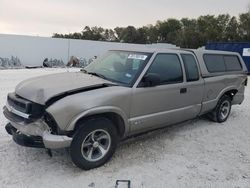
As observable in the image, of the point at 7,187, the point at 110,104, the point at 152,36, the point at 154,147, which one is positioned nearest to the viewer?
the point at 7,187

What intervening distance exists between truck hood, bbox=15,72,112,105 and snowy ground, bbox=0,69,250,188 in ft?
3.38

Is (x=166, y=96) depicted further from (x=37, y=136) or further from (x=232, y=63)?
(x=232, y=63)

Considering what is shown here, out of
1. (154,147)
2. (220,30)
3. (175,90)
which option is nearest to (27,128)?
(154,147)

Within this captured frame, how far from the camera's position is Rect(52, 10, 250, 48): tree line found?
138 feet

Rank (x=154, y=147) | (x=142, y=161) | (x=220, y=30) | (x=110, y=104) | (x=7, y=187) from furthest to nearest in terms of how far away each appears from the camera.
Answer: (x=220, y=30) → (x=154, y=147) → (x=142, y=161) → (x=110, y=104) → (x=7, y=187)

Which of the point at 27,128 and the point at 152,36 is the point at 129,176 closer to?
the point at 27,128

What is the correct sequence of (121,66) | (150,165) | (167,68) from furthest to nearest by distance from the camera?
(167,68) → (121,66) → (150,165)

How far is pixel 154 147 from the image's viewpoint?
205 inches

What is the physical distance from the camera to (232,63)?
730 centimetres

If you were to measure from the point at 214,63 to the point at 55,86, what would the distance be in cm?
400

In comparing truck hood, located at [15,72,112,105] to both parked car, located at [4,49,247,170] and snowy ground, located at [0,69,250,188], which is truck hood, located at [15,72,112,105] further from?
snowy ground, located at [0,69,250,188]

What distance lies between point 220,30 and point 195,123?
40.4 m

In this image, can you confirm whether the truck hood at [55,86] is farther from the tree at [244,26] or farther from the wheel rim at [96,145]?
the tree at [244,26]

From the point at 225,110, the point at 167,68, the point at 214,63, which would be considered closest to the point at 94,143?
the point at 167,68
